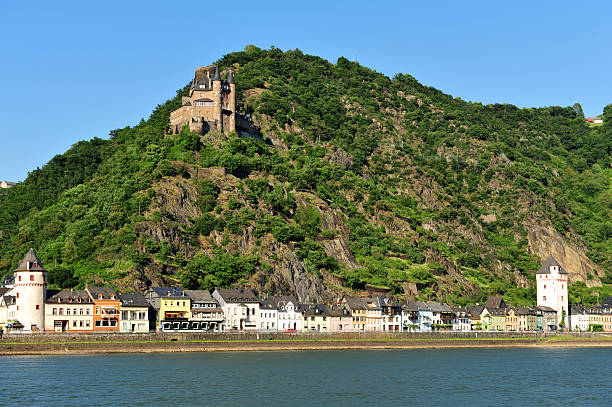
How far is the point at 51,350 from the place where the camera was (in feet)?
301

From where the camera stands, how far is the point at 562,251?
18362cm

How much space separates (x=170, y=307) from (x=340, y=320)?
2763 centimetres

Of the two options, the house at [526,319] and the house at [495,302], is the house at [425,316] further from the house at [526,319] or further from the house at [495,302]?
the house at [526,319]

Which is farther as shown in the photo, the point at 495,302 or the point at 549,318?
the point at 549,318

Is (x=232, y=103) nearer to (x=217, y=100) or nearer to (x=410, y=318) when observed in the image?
(x=217, y=100)

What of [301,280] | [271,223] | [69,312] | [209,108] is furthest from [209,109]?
[69,312]

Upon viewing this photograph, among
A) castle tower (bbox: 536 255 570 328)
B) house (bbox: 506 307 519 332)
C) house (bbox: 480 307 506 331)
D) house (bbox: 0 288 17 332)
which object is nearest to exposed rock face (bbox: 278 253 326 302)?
house (bbox: 480 307 506 331)

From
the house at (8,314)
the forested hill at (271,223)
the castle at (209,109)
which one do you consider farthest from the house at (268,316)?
the castle at (209,109)

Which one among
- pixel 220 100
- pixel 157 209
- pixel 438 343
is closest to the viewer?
pixel 438 343

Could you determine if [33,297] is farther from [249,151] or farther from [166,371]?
[249,151]

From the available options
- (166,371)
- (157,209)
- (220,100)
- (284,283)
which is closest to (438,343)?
(284,283)

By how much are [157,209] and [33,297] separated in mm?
32980

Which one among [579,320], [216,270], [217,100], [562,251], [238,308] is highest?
[217,100]

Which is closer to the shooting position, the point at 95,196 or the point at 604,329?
the point at 95,196
